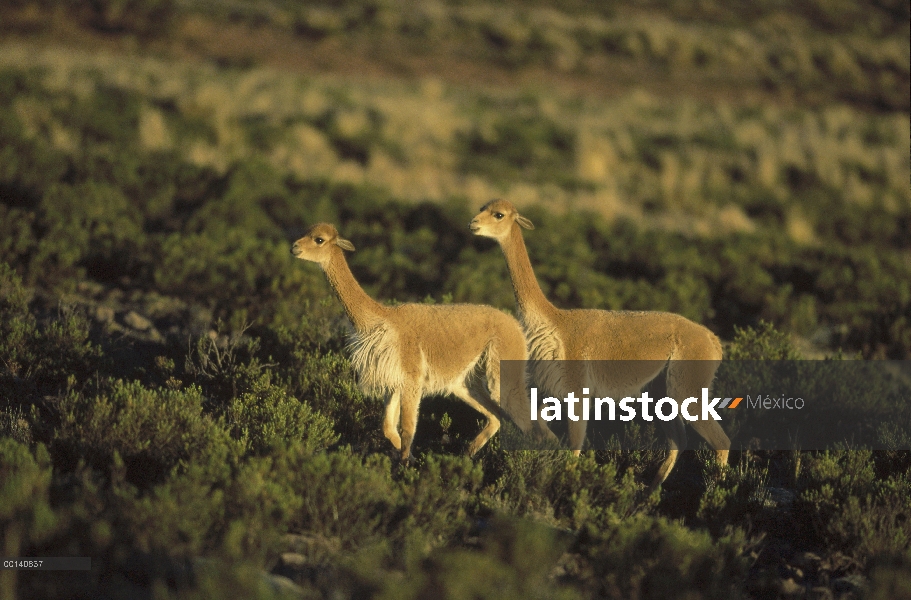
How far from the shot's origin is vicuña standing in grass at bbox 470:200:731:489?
6.43 metres

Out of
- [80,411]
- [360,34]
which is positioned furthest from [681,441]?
[360,34]

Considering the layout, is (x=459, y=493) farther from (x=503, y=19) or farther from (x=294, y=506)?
(x=503, y=19)

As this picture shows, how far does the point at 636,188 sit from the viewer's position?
20.4 metres

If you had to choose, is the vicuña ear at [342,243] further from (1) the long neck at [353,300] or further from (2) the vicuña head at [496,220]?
(2) the vicuña head at [496,220]

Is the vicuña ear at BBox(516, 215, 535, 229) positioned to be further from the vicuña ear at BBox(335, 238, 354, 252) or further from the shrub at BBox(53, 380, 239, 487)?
the shrub at BBox(53, 380, 239, 487)

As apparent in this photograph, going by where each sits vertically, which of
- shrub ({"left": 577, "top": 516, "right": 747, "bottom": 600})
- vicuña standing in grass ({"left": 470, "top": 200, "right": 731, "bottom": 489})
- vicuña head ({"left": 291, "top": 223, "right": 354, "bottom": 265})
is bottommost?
shrub ({"left": 577, "top": 516, "right": 747, "bottom": 600})

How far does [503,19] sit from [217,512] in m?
35.0

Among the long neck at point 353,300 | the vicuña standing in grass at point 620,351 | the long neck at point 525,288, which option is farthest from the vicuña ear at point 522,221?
the long neck at point 353,300

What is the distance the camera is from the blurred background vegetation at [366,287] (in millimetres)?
4707

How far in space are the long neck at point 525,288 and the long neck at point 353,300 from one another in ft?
3.48

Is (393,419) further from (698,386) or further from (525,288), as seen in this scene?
(698,386)

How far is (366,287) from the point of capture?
10562 mm

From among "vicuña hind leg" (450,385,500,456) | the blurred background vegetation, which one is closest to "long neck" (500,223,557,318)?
"vicuña hind leg" (450,385,500,456)

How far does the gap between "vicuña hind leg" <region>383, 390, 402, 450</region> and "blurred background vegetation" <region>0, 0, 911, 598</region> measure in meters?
0.33
